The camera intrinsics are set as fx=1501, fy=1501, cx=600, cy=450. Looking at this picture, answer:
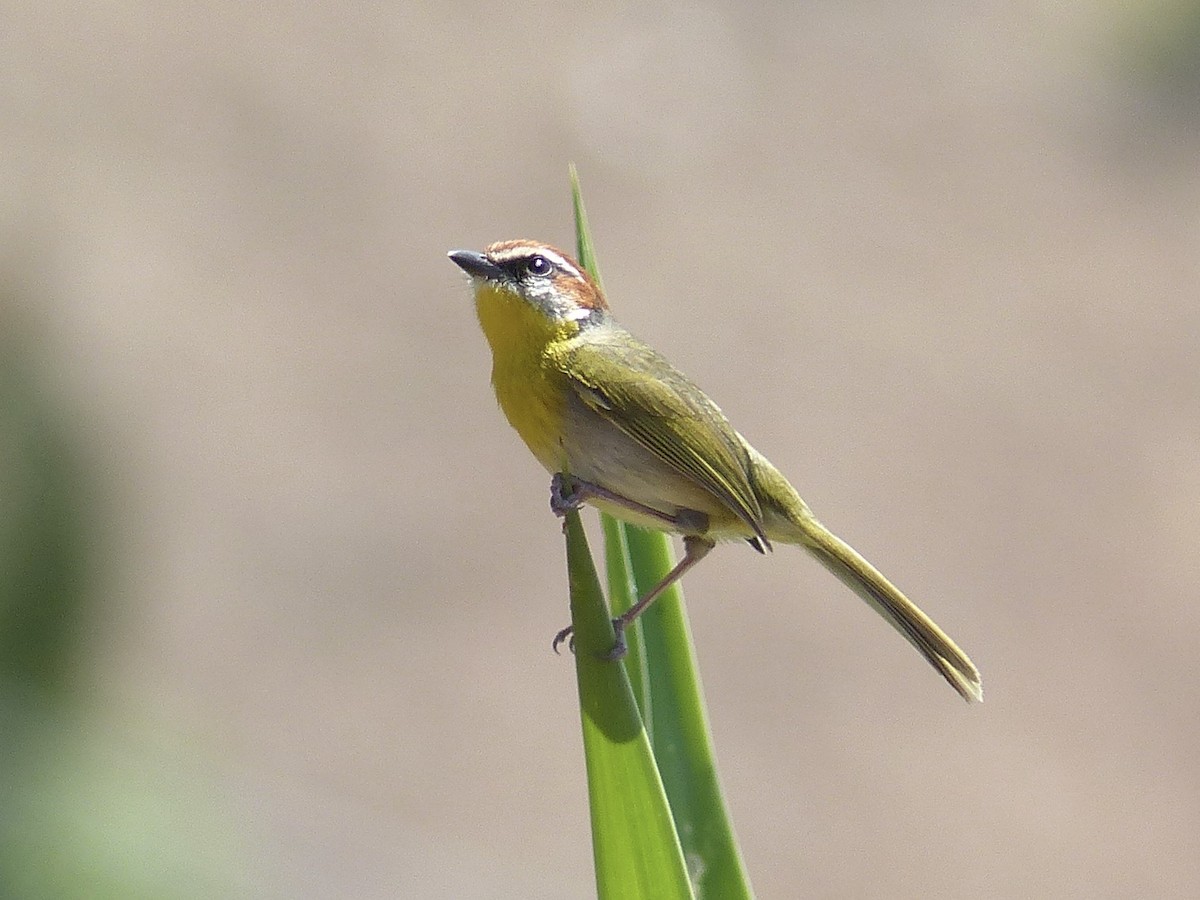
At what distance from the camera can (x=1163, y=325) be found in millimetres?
11430

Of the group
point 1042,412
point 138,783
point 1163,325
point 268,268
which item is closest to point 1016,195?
point 1163,325

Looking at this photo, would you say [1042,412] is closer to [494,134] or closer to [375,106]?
[494,134]

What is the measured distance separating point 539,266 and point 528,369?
25cm

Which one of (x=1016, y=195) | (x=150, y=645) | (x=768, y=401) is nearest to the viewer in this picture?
(x=150, y=645)

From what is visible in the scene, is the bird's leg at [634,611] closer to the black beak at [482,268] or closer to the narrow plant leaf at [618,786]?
the narrow plant leaf at [618,786]

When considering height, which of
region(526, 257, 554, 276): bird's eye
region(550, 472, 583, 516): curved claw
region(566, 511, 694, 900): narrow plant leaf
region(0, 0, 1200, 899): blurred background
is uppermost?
region(0, 0, 1200, 899): blurred background

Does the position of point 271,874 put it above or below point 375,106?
below

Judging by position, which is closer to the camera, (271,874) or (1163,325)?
(271,874)

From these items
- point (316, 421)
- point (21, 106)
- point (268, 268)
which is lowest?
point (316, 421)

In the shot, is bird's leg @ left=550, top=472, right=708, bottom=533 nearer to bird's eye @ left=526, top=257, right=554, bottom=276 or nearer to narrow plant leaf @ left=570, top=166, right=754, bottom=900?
narrow plant leaf @ left=570, top=166, right=754, bottom=900

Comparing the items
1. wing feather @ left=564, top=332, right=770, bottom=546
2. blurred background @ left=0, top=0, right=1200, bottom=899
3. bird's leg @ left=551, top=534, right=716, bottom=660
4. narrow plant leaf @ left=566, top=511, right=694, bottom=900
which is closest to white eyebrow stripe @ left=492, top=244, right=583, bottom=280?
wing feather @ left=564, top=332, right=770, bottom=546

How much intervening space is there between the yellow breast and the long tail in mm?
685

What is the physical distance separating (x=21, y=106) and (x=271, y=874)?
7100 millimetres

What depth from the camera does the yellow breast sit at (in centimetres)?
298
